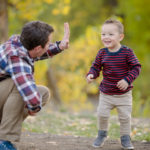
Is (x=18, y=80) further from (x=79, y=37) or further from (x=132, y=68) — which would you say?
(x=79, y=37)

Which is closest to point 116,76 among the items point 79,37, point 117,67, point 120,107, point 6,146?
point 117,67

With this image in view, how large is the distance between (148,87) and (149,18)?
4019 millimetres

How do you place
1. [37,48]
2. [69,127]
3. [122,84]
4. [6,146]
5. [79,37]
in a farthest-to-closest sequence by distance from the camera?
[79,37] → [69,127] → [122,84] → [37,48] → [6,146]

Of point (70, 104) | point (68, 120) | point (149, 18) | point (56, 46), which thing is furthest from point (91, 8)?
point (56, 46)

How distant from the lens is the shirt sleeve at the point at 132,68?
3191 mm

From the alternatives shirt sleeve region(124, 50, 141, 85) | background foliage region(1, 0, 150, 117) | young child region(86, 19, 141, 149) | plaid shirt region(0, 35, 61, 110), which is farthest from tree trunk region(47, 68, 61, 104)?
plaid shirt region(0, 35, 61, 110)

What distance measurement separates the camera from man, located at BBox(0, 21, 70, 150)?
276cm

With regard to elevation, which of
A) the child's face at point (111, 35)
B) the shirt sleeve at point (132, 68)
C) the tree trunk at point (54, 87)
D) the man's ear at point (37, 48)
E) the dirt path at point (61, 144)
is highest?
the child's face at point (111, 35)

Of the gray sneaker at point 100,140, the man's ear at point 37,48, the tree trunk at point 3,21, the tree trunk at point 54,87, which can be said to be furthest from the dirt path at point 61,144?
the tree trunk at point 54,87

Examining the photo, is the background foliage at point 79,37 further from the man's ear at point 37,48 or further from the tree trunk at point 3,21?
the man's ear at point 37,48

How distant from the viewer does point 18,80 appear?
108 inches

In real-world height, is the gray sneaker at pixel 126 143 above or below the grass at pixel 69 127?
above

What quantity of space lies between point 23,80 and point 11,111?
338 millimetres

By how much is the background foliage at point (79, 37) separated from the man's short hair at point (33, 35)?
3890 mm
